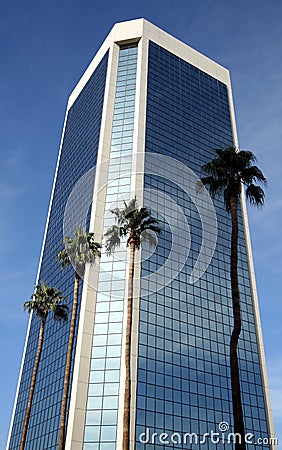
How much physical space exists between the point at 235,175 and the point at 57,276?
144 ft

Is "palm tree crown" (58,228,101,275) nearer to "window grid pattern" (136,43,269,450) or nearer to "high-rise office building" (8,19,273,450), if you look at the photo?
"high-rise office building" (8,19,273,450)

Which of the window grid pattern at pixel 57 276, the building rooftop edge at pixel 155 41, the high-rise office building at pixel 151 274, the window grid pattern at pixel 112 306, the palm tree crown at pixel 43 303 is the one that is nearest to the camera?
the window grid pattern at pixel 112 306

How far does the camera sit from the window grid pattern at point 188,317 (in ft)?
169

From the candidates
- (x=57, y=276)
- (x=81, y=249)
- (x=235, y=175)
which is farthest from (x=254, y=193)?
(x=57, y=276)

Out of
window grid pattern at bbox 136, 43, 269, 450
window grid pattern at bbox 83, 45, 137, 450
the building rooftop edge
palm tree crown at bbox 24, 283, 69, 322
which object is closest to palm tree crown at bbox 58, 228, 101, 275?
palm tree crown at bbox 24, 283, 69, 322

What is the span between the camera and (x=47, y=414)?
186 ft

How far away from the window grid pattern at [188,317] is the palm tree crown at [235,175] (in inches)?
990

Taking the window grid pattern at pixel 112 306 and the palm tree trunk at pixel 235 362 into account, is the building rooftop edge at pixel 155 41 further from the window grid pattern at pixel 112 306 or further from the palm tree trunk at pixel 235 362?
the palm tree trunk at pixel 235 362

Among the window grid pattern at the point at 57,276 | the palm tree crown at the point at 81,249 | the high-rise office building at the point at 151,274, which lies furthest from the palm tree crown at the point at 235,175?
the window grid pattern at the point at 57,276

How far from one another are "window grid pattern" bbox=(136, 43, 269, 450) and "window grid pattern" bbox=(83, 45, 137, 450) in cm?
267

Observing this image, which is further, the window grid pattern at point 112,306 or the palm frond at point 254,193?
the window grid pattern at point 112,306

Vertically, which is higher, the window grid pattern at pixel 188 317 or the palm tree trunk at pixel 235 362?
the window grid pattern at pixel 188 317

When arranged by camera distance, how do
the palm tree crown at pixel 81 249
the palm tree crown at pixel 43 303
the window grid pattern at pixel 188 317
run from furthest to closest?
1. the window grid pattern at pixel 188 317
2. the palm tree crown at pixel 43 303
3. the palm tree crown at pixel 81 249

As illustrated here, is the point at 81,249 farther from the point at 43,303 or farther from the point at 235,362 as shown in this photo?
the point at 235,362
